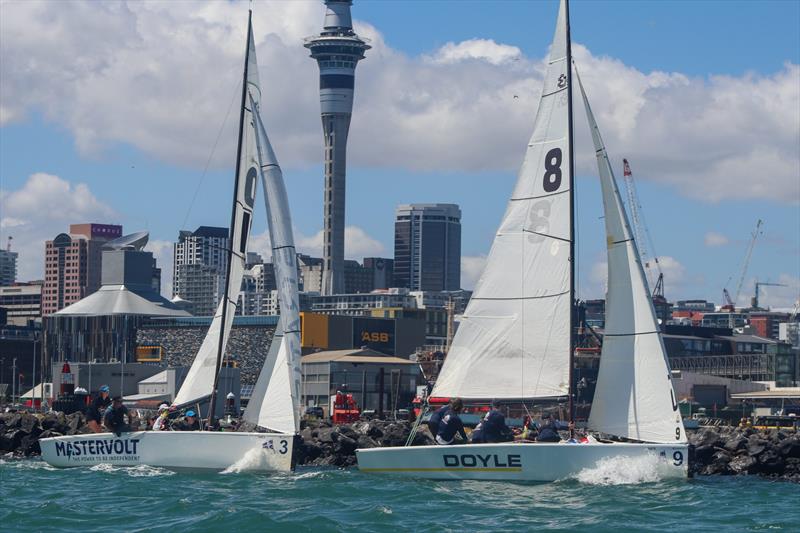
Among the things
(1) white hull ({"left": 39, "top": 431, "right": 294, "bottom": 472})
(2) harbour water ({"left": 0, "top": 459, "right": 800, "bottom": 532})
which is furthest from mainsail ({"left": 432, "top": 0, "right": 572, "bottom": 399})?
(1) white hull ({"left": 39, "top": 431, "right": 294, "bottom": 472})

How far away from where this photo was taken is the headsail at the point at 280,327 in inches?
1382

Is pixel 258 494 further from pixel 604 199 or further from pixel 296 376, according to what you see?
pixel 604 199

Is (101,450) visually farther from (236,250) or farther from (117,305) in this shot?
(117,305)

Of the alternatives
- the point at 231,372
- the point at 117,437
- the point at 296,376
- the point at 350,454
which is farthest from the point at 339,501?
the point at 231,372

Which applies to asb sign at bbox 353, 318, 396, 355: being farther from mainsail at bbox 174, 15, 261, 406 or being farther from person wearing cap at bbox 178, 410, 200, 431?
mainsail at bbox 174, 15, 261, 406

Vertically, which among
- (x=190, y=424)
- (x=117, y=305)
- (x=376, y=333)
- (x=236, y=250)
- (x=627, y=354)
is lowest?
(x=190, y=424)

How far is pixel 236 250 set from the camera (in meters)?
37.6

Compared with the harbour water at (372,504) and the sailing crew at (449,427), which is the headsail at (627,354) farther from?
the sailing crew at (449,427)

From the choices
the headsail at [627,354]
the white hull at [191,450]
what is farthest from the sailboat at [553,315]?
the white hull at [191,450]

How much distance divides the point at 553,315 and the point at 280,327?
7.27 metres

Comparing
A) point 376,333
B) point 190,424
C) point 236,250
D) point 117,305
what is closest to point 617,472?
point 190,424

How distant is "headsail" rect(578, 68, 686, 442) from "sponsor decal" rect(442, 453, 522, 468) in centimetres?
289

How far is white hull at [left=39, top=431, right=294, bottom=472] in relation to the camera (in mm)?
34250

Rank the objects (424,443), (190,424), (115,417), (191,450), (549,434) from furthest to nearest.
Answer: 1. (424,443)
2. (190,424)
3. (115,417)
4. (191,450)
5. (549,434)
